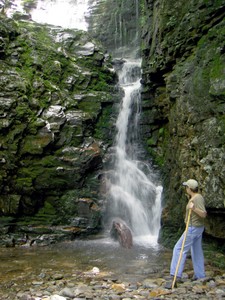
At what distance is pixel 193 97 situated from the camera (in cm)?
1002

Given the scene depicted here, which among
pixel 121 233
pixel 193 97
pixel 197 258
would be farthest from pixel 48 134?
pixel 197 258

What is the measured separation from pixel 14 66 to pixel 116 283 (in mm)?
12482

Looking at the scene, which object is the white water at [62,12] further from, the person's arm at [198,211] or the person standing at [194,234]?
the person's arm at [198,211]

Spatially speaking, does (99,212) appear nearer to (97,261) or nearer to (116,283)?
(97,261)

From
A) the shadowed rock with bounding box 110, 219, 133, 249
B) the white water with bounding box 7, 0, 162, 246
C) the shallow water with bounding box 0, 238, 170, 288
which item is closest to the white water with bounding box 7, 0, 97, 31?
the white water with bounding box 7, 0, 162, 246

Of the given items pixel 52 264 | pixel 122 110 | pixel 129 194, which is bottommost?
pixel 52 264

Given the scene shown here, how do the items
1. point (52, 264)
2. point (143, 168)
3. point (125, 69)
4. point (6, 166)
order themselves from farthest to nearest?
point (125, 69)
point (143, 168)
point (6, 166)
point (52, 264)

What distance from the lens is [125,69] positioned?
20984mm

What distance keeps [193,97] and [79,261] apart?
605 cm

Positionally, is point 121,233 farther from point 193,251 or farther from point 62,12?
point 62,12

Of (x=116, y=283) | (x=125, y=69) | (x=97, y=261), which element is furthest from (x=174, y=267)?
(x=125, y=69)

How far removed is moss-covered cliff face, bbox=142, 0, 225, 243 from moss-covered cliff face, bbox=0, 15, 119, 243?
344 centimetres

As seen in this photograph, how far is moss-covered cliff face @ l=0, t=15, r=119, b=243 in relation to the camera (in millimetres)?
13234

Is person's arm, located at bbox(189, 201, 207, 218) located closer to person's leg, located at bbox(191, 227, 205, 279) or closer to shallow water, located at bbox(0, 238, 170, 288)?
person's leg, located at bbox(191, 227, 205, 279)
